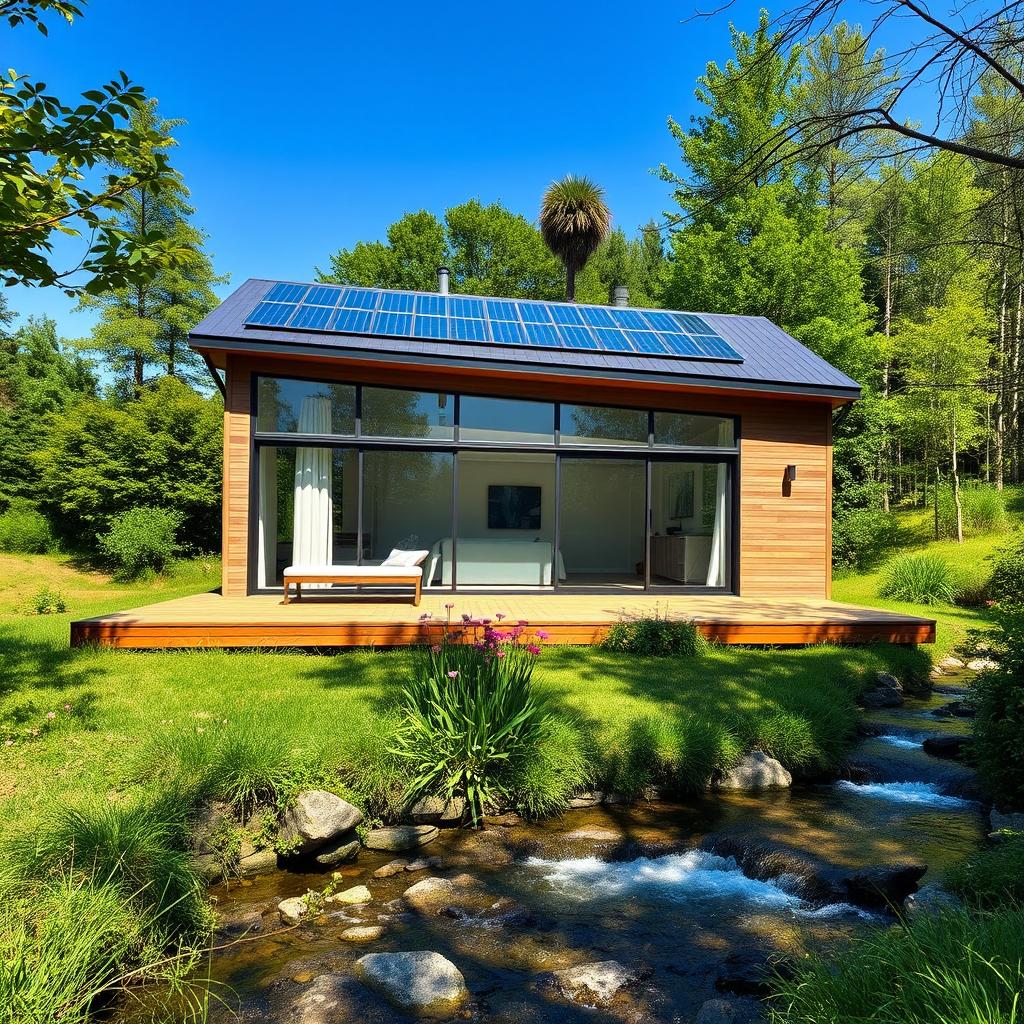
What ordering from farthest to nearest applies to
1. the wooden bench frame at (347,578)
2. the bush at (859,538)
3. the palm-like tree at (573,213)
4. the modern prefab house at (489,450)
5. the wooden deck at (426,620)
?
1. the palm-like tree at (573,213)
2. the bush at (859,538)
3. the modern prefab house at (489,450)
4. the wooden bench frame at (347,578)
5. the wooden deck at (426,620)

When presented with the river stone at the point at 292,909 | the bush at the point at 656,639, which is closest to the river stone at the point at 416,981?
the river stone at the point at 292,909

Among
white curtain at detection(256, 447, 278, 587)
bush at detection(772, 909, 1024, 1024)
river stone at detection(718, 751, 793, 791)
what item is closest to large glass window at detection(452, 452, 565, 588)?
white curtain at detection(256, 447, 278, 587)

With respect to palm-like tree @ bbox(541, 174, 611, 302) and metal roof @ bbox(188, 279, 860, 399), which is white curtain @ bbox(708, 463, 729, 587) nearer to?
metal roof @ bbox(188, 279, 860, 399)

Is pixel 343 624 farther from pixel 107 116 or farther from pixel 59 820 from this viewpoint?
pixel 107 116

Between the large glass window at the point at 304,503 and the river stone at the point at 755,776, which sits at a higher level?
the large glass window at the point at 304,503

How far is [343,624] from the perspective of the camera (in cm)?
712

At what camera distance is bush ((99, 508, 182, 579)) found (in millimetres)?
14102

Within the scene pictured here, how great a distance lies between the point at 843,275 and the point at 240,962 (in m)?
20.2

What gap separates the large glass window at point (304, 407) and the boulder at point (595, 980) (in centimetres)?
781

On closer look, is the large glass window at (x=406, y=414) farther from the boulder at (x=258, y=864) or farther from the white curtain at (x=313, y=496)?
the boulder at (x=258, y=864)

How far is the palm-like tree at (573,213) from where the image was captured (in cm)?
1725

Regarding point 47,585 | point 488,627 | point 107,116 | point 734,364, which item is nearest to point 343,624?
point 488,627

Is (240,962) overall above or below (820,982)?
below

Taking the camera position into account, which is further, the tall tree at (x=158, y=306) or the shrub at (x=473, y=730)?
the tall tree at (x=158, y=306)
